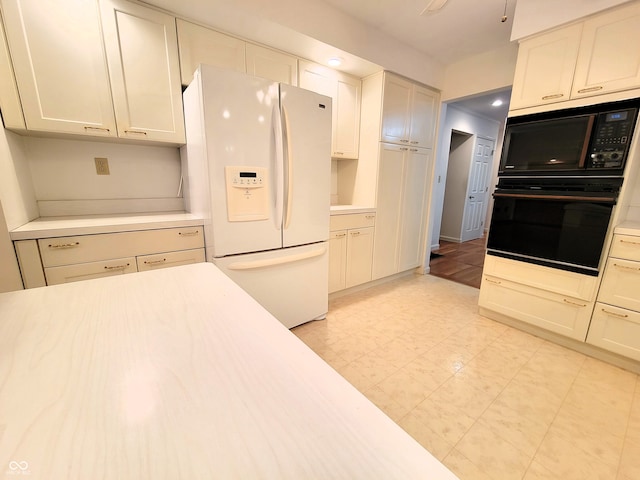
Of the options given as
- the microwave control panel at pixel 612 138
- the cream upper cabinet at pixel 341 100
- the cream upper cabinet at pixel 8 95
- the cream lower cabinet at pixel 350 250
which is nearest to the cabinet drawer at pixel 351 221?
the cream lower cabinet at pixel 350 250

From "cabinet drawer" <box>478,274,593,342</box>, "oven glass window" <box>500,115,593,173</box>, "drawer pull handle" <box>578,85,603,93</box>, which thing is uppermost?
"drawer pull handle" <box>578,85,603,93</box>

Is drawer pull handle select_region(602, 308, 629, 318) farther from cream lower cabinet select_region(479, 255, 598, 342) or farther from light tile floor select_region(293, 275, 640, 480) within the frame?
light tile floor select_region(293, 275, 640, 480)

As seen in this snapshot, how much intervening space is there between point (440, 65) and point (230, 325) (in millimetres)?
3580

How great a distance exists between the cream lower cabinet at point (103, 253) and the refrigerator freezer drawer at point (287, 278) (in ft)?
0.96

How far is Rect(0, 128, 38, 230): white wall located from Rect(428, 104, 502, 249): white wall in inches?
143

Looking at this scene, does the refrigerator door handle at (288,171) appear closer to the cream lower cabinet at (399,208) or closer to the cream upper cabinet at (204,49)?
the cream upper cabinet at (204,49)

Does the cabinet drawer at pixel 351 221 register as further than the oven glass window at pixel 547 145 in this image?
Yes

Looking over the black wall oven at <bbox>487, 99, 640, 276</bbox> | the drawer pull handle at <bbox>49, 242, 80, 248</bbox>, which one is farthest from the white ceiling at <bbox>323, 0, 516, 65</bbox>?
the drawer pull handle at <bbox>49, 242, 80, 248</bbox>

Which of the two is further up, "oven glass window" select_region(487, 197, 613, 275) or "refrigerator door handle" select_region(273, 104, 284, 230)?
"refrigerator door handle" select_region(273, 104, 284, 230)

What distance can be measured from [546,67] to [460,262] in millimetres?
2686

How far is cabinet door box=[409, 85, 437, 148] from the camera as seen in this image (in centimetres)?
287

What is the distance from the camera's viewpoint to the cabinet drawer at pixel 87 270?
143 centimetres

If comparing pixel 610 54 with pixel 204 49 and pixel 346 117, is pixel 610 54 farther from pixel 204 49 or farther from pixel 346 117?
pixel 204 49

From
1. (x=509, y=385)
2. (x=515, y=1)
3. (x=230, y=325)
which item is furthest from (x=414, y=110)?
(x=230, y=325)
